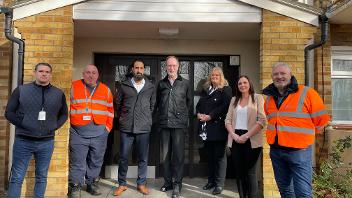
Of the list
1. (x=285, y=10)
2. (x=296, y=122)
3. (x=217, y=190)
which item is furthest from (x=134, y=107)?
(x=285, y=10)

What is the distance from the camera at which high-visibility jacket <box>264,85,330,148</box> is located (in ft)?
11.7

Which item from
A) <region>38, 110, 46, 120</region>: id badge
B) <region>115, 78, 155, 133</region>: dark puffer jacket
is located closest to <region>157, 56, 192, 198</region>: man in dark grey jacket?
<region>115, 78, 155, 133</region>: dark puffer jacket

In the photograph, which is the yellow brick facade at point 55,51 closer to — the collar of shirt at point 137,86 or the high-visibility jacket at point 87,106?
the high-visibility jacket at point 87,106

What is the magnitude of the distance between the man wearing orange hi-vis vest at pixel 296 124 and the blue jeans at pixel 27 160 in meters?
2.56

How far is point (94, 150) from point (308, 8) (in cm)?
354

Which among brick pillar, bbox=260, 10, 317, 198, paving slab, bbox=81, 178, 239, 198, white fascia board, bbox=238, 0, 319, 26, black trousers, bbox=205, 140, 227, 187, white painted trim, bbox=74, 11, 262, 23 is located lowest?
paving slab, bbox=81, 178, 239, 198

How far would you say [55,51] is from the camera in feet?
16.4

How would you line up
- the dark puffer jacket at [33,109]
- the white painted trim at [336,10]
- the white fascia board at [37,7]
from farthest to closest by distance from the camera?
the white fascia board at [37,7], the white painted trim at [336,10], the dark puffer jacket at [33,109]

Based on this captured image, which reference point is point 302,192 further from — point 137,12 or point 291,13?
point 137,12

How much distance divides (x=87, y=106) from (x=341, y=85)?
13.6ft

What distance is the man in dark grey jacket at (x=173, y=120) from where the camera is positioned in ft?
16.6

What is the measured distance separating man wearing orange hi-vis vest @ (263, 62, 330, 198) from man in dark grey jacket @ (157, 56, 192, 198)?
5.45 feet

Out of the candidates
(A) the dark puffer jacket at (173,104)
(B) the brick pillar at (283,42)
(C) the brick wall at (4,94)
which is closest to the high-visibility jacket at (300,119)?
(B) the brick pillar at (283,42)

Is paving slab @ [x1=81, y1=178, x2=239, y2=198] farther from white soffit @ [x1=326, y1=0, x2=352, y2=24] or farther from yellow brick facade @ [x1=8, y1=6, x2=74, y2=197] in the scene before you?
white soffit @ [x1=326, y1=0, x2=352, y2=24]
